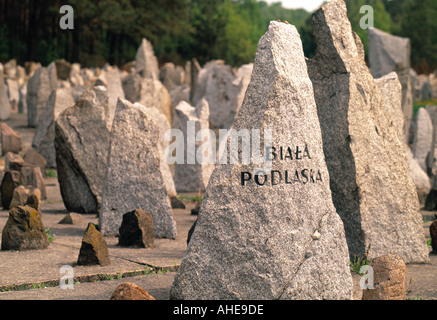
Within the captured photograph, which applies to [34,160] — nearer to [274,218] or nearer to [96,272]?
[96,272]

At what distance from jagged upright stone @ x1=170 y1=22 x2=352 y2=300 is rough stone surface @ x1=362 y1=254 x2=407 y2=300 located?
31cm

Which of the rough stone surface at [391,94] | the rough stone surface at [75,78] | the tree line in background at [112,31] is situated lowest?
the rough stone surface at [391,94]

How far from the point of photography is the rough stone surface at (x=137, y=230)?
6.54m

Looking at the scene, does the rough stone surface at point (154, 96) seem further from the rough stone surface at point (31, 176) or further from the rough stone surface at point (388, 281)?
the rough stone surface at point (388, 281)

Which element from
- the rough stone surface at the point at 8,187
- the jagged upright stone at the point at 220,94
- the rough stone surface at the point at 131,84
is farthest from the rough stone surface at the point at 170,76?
the rough stone surface at the point at 8,187

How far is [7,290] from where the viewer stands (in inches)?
192

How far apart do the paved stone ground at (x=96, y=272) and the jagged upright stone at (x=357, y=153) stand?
43 cm

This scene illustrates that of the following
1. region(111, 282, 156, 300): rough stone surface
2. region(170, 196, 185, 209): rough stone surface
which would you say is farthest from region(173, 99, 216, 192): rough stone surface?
region(111, 282, 156, 300): rough stone surface

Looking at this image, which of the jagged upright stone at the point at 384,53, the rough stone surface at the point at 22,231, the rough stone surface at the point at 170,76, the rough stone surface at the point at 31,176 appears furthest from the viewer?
the rough stone surface at the point at 170,76

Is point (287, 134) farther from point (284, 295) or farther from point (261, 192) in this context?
point (284, 295)

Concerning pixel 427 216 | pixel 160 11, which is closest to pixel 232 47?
pixel 160 11

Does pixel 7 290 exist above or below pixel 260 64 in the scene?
below

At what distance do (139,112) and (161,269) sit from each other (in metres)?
2.45

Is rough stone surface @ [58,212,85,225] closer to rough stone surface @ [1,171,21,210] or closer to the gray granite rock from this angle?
rough stone surface @ [1,171,21,210]
